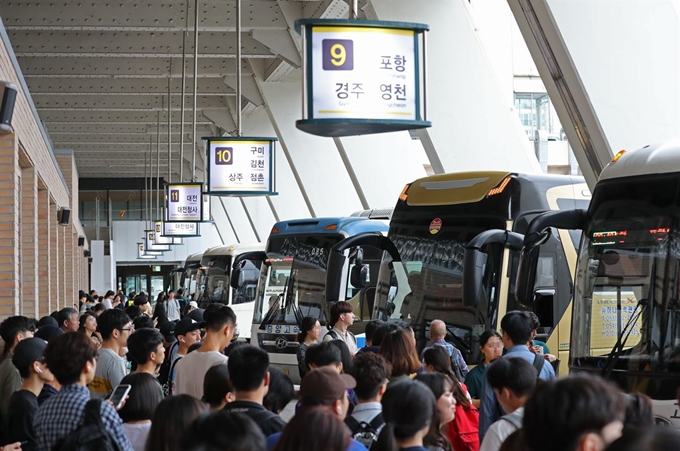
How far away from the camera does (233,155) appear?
53.2ft

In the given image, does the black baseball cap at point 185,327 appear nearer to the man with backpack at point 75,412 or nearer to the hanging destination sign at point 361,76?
the hanging destination sign at point 361,76

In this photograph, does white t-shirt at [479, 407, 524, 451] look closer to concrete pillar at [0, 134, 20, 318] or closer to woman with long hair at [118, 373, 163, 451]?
woman with long hair at [118, 373, 163, 451]

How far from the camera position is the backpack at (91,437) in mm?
4574

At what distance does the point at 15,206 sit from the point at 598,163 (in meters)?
7.04

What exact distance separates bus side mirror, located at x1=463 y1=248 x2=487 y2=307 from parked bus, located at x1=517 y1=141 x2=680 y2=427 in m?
0.84

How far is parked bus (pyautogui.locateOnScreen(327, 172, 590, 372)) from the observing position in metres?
10.8

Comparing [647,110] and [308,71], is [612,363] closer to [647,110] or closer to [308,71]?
[308,71]

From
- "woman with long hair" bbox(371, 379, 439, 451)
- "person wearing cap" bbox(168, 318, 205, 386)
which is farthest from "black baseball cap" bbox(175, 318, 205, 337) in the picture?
"woman with long hair" bbox(371, 379, 439, 451)

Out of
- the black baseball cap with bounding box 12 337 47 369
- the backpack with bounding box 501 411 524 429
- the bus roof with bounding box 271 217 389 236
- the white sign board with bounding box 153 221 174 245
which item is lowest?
the backpack with bounding box 501 411 524 429

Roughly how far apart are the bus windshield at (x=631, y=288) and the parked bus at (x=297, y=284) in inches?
303

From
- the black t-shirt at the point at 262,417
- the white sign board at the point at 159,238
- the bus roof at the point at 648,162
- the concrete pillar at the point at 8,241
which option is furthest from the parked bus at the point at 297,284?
the white sign board at the point at 159,238

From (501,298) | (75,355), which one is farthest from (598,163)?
(75,355)

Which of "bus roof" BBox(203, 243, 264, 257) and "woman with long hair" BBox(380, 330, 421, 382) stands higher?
"bus roof" BBox(203, 243, 264, 257)

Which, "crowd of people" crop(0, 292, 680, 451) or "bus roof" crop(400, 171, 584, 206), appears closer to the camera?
"crowd of people" crop(0, 292, 680, 451)
